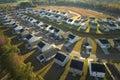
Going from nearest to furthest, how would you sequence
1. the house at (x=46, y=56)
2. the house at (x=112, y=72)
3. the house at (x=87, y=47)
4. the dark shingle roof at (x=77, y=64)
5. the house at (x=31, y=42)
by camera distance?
the house at (x=112, y=72), the dark shingle roof at (x=77, y=64), the house at (x=46, y=56), the house at (x=87, y=47), the house at (x=31, y=42)

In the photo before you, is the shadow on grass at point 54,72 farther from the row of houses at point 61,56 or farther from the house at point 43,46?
the house at point 43,46

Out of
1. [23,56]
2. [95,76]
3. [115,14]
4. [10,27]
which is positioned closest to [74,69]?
[95,76]

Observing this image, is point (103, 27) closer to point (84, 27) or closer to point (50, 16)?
point (84, 27)

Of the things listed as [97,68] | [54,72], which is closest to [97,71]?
[97,68]

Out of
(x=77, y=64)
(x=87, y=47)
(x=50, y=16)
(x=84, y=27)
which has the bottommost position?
(x=50, y=16)

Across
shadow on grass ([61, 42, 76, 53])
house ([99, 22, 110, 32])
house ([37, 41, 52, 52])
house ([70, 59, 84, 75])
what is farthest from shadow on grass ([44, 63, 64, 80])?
house ([99, 22, 110, 32])

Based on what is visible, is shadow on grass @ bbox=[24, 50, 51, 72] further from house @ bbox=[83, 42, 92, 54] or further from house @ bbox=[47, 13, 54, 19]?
house @ bbox=[47, 13, 54, 19]

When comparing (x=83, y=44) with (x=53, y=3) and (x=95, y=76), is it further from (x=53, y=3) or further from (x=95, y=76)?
(x=53, y=3)

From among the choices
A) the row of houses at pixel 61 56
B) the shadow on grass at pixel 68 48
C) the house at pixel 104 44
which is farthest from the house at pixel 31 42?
the house at pixel 104 44
